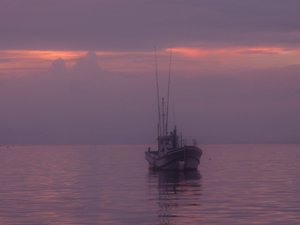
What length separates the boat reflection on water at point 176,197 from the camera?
38.1 m

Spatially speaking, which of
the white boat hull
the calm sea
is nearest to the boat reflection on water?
the calm sea

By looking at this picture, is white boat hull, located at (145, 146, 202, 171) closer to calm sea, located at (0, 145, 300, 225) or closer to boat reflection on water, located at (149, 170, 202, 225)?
boat reflection on water, located at (149, 170, 202, 225)

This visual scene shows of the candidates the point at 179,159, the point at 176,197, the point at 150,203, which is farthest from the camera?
the point at 179,159

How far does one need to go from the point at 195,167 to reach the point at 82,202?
4334cm

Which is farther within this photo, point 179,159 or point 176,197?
point 179,159

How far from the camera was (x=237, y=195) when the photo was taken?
5150cm

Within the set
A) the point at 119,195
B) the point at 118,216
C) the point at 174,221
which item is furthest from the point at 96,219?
the point at 119,195

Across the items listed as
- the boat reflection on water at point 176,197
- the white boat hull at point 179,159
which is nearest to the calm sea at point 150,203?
the boat reflection on water at point 176,197

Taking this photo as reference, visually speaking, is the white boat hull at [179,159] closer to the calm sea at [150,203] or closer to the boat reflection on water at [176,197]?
the boat reflection on water at [176,197]

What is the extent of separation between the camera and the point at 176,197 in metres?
51.5

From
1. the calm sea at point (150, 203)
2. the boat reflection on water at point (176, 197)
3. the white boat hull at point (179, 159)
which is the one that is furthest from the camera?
the white boat hull at point (179, 159)

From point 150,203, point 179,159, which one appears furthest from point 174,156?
point 150,203

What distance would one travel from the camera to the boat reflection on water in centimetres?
3812

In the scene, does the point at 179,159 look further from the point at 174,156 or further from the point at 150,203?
the point at 150,203
